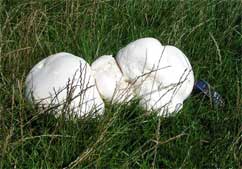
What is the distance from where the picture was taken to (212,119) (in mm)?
2922

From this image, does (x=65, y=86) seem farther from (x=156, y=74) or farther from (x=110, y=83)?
(x=156, y=74)

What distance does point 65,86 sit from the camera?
2.69 metres

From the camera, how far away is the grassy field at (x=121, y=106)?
2.54 metres

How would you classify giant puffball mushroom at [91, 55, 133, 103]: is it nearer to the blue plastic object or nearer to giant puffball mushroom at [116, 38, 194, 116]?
giant puffball mushroom at [116, 38, 194, 116]

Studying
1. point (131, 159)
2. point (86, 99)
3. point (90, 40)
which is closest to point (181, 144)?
point (131, 159)

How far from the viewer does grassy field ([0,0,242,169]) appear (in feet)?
8.32

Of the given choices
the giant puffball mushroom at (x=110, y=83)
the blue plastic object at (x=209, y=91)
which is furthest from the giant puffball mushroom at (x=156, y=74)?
the blue plastic object at (x=209, y=91)

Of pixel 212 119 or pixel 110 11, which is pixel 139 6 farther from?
pixel 212 119

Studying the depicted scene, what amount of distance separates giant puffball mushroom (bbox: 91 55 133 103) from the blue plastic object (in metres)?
0.44

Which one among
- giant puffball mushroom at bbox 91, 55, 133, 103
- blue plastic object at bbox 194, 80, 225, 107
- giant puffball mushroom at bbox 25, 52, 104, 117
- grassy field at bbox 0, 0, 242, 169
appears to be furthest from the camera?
blue plastic object at bbox 194, 80, 225, 107

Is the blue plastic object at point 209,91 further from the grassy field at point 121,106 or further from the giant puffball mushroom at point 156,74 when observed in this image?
the giant puffball mushroom at point 156,74

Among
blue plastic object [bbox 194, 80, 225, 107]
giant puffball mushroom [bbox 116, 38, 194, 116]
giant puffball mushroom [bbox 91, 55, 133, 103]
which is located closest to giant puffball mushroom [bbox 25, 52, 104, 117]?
giant puffball mushroom [bbox 91, 55, 133, 103]

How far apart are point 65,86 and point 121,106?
297 millimetres

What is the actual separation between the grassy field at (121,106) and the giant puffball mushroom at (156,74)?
7cm
